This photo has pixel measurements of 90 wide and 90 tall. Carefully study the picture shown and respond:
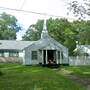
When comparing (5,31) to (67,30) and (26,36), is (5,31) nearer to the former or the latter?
(26,36)

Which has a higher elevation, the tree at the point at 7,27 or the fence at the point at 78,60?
the tree at the point at 7,27

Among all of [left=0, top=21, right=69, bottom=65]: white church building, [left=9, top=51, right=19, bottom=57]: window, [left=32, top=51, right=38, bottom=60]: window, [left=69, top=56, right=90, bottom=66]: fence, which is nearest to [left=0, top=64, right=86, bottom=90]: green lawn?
[left=0, top=21, right=69, bottom=65]: white church building

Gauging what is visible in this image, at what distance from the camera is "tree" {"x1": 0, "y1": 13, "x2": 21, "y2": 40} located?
5283cm

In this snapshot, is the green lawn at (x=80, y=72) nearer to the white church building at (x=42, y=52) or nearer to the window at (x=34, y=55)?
the white church building at (x=42, y=52)

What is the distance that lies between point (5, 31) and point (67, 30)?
94.7 ft

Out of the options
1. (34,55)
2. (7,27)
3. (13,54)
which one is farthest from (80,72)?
(7,27)

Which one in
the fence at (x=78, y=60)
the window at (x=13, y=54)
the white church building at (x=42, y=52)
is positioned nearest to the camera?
the white church building at (x=42, y=52)

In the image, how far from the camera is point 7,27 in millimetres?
57562

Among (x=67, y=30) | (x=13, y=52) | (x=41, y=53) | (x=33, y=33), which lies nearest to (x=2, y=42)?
(x=13, y=52)

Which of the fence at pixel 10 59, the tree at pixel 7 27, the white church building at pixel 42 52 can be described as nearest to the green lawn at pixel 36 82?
the white church building at pixel 42 52

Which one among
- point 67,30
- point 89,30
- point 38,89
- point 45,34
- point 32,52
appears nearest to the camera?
point 38,89

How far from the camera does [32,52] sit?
67.9ft

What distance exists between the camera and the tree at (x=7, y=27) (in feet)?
173

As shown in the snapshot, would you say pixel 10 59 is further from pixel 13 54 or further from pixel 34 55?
pixel 34 55
